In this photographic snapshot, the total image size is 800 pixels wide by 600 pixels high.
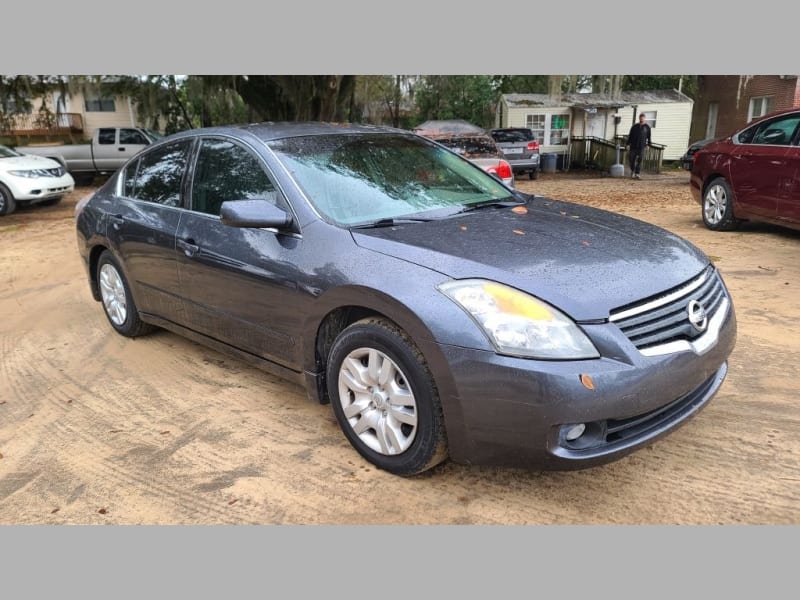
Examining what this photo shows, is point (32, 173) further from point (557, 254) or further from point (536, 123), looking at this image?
point (536, 123)

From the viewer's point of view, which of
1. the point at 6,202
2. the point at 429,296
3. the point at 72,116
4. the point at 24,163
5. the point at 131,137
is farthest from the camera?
the point at 72,116

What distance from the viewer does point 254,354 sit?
12.0 ft

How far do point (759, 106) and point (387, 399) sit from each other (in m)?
23.5

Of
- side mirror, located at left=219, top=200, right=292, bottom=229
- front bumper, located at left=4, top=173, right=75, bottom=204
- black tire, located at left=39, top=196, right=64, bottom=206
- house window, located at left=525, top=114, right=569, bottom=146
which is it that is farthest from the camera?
house window, located at left=525, top=114, right=569, bottom=146

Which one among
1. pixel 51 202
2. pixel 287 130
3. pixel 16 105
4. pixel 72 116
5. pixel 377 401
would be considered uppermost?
pixel 16 105

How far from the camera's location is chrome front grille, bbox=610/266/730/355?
8.43ft

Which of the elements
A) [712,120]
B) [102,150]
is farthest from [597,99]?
[102,150]

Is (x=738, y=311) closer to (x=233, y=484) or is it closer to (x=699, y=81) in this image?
(x=233, y=484)

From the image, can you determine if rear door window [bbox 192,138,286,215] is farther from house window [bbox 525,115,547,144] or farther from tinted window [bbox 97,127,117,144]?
house window [bbox 525,115,547,144]

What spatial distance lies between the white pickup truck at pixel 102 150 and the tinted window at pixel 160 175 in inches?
587

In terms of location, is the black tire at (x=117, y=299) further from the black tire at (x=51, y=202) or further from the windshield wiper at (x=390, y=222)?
the black tire at (x=51, y=202)

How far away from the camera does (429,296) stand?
2658 millimetres

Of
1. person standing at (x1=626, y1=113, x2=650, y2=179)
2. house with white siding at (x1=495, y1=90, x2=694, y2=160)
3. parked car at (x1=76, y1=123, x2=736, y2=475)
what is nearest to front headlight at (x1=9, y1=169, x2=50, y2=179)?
parked car at (x1=76, y1=123, x2=736, y2=475)

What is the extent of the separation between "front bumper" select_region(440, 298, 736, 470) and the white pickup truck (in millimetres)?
18037
